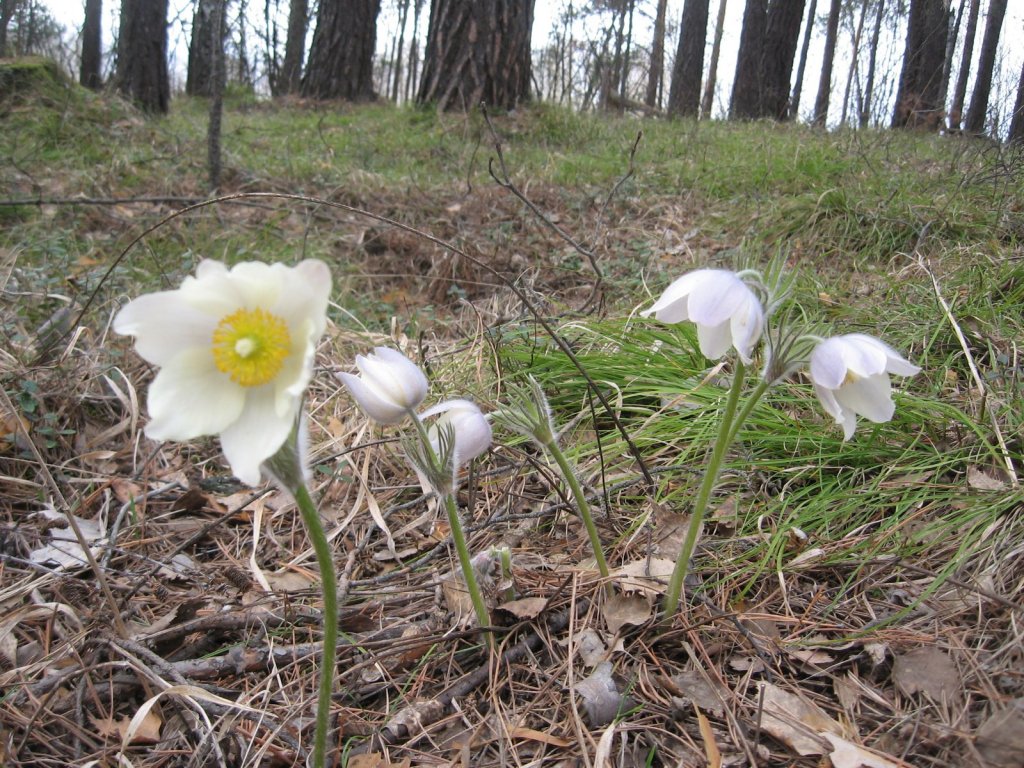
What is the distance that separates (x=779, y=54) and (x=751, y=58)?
0.43 m

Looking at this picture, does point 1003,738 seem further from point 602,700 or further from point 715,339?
point 715,339

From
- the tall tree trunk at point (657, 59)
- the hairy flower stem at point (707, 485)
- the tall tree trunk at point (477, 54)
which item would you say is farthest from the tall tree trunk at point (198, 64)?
the hairy flower stem at point (707, 485)

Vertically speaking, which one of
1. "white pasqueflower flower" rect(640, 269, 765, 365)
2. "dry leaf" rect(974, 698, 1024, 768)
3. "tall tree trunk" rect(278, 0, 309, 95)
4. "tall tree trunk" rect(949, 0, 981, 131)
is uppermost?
"tall tree trunk" rect(949, 0, 981, 131)

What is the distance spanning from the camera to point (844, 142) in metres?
5.17

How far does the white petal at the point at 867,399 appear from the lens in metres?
1.24

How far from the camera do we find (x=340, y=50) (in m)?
8.47

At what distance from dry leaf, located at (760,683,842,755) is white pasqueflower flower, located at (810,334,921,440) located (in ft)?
1.61

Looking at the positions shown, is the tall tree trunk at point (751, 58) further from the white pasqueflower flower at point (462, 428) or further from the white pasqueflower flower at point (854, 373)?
the white pasqueflower flower at point (462, 428)

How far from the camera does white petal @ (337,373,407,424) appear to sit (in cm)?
116

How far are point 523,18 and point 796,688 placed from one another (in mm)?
6461

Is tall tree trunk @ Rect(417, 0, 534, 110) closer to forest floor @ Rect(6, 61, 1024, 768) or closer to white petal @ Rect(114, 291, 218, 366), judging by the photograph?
forest floor @ Rect(6, 61, 1024, 768)

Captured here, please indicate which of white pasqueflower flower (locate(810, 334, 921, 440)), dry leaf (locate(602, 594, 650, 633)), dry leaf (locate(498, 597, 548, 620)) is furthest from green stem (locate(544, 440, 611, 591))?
white pasqueflower flower (locate(810, 334, 921, 440))

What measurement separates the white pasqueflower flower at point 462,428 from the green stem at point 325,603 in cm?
31

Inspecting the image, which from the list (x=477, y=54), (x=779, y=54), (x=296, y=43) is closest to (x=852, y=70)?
(x=779, y=54)
